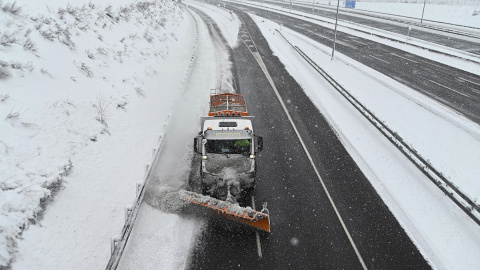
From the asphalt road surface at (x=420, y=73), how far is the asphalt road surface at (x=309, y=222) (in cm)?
1109

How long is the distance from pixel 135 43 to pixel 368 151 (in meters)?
18.0

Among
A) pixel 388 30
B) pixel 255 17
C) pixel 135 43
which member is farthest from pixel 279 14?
pixel 135 43

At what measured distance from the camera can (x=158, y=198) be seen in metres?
11.6

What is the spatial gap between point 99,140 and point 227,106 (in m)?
5.58

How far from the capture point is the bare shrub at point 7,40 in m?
12.1

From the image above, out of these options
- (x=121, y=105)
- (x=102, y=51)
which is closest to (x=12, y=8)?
(x=102, y=51)

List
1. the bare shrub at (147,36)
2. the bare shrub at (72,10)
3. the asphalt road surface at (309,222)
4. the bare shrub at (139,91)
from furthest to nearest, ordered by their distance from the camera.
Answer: the bare shrub at (147,36) < the bare shrub at (72,10) < the bare shrub at (139,91) < the asphalt road surface at (309,222)

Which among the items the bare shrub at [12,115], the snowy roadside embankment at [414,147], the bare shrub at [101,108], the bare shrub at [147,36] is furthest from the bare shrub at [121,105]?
the bare shrub at [147,36]

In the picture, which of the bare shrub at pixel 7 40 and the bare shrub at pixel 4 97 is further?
the bare shrub at pixel 7 40

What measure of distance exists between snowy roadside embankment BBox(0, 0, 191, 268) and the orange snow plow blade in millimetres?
2657

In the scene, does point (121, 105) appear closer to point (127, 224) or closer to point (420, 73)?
point (127, 224)

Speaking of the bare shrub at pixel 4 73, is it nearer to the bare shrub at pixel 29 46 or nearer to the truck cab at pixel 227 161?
the bare shrub at pixel 29 46

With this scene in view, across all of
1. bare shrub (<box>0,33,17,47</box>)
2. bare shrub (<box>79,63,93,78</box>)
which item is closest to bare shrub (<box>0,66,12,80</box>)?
bare shrub (<box>0,33,17,47</box>)

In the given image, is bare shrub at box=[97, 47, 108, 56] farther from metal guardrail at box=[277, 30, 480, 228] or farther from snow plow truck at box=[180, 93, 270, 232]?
metal guardrail at box=[277, 30, 480, 228]
